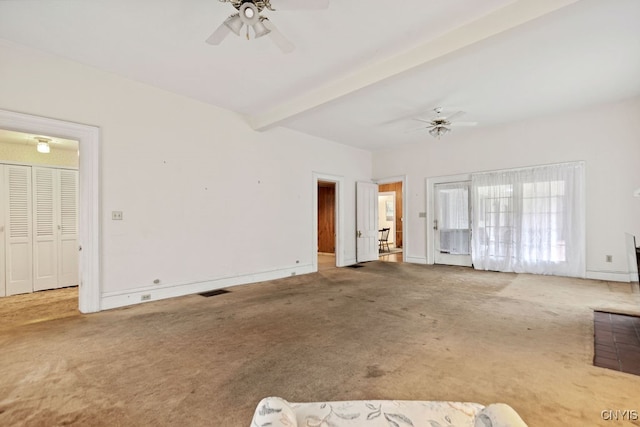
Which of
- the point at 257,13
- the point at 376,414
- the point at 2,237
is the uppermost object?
the point at 257,13

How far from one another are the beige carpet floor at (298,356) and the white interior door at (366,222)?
3239 millimetres

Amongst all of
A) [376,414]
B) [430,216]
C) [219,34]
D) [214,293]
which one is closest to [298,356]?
[376,414]

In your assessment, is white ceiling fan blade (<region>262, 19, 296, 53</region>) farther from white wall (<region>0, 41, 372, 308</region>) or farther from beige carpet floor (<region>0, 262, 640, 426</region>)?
beige carpet floor (<region>0, 262, 640, 426</region>)

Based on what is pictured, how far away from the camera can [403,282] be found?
512 centimetres

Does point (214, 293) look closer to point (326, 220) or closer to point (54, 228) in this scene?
point (54, 228)

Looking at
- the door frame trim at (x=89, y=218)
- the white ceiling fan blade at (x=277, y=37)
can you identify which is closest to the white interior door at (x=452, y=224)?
the white ceiling fan blade at (x=277, y=37)

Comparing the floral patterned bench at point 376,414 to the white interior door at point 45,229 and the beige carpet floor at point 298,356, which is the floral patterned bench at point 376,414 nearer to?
the beige carpet floor at point 298,356

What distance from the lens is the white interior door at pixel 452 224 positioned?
6613 mm

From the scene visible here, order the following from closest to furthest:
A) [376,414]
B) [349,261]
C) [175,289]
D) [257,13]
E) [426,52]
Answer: [376,414]
[257,13]
[426,52]
[175,289]
[349,261]

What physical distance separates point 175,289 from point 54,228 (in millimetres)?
2526

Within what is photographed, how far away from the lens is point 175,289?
428cm

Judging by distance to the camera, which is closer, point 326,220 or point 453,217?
point 453,217

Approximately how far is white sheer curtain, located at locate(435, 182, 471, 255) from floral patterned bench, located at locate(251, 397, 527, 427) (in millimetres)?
6221

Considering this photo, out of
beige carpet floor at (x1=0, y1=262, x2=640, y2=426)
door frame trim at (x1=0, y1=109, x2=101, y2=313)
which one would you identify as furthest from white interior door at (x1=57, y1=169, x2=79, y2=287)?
door frame trim at (x1=0, y1=109, x2=101, y2=313)
